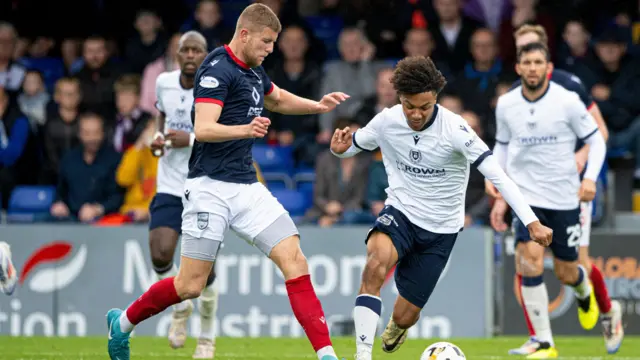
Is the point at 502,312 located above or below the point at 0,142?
below

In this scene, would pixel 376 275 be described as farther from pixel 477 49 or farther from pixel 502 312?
pixel 477 49

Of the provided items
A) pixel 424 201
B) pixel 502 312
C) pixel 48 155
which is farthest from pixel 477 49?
pixel 424 201

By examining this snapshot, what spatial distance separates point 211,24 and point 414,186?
27.5ft

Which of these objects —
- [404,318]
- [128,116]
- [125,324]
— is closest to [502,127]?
[404,318]

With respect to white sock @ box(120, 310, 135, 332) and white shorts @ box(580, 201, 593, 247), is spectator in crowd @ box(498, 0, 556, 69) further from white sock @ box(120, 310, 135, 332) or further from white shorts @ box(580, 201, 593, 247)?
white sock @ box(120, 310, 135, 332)

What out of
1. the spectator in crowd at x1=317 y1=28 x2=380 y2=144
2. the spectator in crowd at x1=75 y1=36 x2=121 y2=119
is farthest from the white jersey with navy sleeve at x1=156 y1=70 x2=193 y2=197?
the spectator in crowd at x1=75 y1=36 x2=121 y2=119

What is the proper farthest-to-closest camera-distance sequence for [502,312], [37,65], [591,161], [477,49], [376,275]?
[37,65], [477,49], [502,312], [591,161], [376,275]

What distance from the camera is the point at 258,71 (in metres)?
8.12

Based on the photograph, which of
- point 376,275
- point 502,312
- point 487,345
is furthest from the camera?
point 502,312

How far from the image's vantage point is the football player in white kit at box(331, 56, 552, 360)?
7.88m

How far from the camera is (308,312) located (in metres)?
7.59

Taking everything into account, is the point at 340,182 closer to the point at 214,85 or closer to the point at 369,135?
the point at 369,135

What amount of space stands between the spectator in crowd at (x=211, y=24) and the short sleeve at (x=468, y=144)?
8.18m

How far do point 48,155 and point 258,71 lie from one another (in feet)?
27.2
